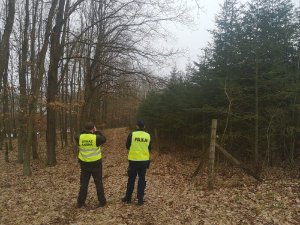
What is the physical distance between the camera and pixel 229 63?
1554cm

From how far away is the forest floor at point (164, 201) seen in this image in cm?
703

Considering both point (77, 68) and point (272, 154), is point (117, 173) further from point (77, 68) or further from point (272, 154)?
point (77, 68)

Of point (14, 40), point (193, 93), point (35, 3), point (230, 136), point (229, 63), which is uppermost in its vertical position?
point (35, 3)

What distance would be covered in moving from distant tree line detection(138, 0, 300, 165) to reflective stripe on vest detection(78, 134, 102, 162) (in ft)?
17.9

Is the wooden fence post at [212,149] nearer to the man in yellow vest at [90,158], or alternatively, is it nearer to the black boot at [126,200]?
the black boot at [126,200]

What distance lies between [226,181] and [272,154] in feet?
14.6

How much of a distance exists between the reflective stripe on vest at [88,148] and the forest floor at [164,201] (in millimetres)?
1286

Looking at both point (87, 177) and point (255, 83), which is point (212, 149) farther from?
point (255, 83)

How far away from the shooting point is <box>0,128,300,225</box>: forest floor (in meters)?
7.03

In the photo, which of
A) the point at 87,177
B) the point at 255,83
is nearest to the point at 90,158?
the point at 87,177

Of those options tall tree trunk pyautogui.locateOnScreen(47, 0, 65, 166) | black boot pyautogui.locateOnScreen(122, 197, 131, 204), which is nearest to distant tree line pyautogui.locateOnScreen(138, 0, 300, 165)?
black boot pyautogui.locateOnScreen(122, 197, 131, 204)

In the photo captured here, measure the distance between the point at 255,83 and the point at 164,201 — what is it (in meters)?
7.14

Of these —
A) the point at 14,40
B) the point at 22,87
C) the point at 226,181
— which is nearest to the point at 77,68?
the point at 14,40

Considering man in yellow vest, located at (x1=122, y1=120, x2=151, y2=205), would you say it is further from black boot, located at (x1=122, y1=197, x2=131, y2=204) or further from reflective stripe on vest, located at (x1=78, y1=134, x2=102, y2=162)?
reflective stripe on vest, located at (x1=78, y1=134, x2=102, y2=162)
